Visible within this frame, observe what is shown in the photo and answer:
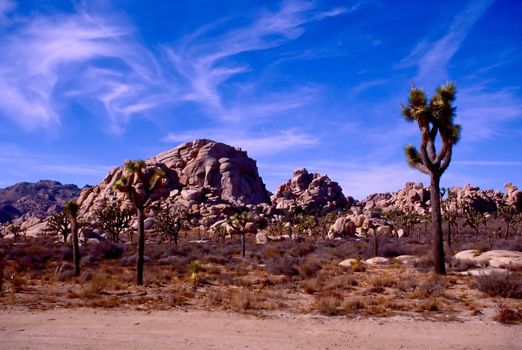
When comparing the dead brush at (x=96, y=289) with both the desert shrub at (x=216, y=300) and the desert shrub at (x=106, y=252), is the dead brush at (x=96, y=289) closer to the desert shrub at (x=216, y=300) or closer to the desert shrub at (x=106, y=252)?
the desert shrub at (x=216, y=300)

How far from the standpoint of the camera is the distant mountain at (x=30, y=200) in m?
150

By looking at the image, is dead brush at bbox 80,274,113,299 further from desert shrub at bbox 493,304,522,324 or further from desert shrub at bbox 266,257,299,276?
desert shrub at bbox 493,304,522,324

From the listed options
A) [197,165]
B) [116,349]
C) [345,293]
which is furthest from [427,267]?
[197,165]

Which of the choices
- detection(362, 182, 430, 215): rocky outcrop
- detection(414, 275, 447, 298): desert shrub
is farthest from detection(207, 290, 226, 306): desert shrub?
detection(362, 182, 430, 215): rocky outcrop

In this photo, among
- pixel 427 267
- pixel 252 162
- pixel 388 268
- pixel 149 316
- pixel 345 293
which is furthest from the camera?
pixel 252 162

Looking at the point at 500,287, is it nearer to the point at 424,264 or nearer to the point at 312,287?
the point at 312,287

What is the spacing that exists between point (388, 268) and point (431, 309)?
9580mm

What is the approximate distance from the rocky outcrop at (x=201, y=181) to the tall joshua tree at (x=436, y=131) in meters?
68.6

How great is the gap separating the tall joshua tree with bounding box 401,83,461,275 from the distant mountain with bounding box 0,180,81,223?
14575 centimetres

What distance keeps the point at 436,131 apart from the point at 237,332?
39.6 ft

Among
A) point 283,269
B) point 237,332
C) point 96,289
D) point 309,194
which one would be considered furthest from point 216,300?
point 309,194

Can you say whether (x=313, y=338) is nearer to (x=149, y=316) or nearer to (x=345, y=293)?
(x=149, y=316)

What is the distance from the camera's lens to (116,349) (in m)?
7.96

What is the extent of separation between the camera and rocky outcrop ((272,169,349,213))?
104562 millimetres
